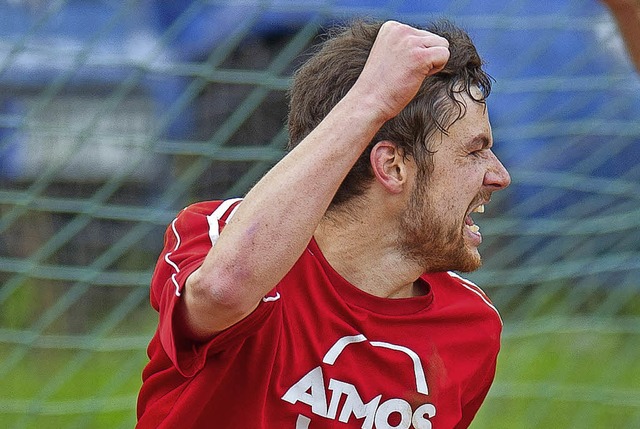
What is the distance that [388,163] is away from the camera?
5.57ft

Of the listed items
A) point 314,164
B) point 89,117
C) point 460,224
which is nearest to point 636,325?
point 89,117

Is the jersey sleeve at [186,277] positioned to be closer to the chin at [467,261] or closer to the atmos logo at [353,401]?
the atmos logo at [353,401]

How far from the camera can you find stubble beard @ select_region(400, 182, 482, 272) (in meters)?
1.69

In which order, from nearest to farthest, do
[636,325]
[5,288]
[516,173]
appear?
[5,288], [516,173], [636,325]

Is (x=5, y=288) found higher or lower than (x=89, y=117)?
lower

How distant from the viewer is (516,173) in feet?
11.7

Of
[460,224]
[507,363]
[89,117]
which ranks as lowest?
[507,363]

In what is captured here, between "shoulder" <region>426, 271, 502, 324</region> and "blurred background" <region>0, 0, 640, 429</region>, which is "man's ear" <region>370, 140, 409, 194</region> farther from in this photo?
"blurred background" <region>0, 0, 640, 429</region>

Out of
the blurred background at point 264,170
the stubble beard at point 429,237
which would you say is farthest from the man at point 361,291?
the blurred background at point 264,170

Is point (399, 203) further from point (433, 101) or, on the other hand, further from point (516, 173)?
point (516, 173)

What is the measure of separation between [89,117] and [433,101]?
185 centimetres

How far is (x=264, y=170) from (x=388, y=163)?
5.21 ft

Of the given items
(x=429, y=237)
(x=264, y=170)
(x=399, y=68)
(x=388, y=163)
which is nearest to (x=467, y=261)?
(x=429, y=237)

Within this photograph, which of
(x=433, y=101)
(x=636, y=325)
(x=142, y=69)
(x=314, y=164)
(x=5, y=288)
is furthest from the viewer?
(x=636, y=325)
